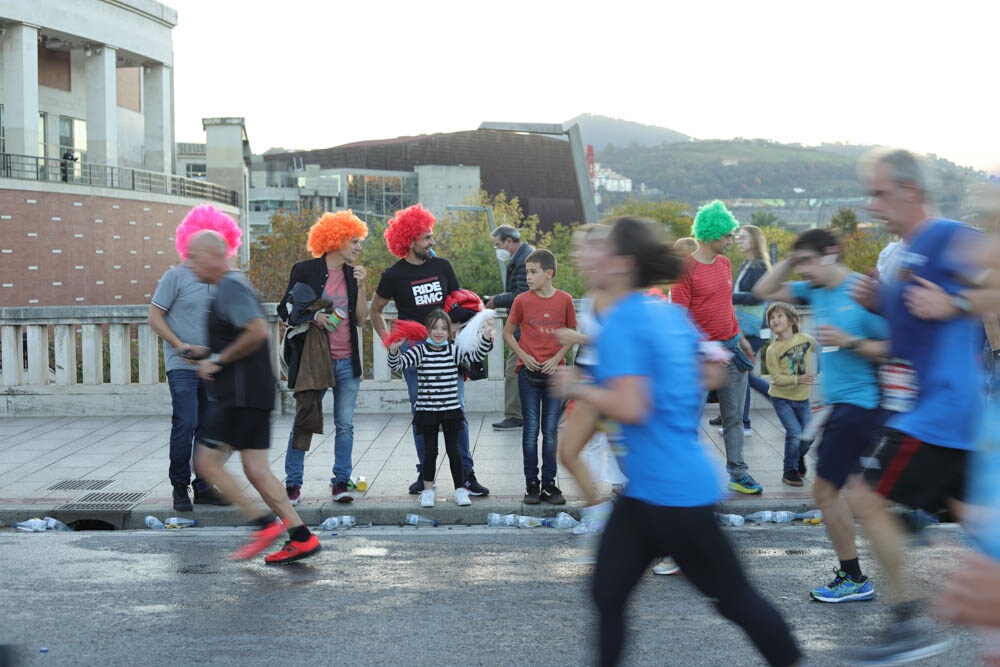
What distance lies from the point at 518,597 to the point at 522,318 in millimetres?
2685

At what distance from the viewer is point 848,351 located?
5.14 m

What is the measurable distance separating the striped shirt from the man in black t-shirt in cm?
175

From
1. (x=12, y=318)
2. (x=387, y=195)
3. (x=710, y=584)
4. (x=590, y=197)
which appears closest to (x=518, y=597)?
(x=710, y=584)

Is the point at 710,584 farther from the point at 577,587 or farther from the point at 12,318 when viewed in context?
the point at 12,318

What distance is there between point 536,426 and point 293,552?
90.2 inches

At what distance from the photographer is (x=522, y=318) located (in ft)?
26.0

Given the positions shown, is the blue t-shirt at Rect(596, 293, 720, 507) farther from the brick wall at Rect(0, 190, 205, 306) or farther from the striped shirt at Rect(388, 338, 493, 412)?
the brick wall at Rect(0, 190, 205, 306)

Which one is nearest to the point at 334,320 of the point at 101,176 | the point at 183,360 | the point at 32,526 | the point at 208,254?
the point at 183,360

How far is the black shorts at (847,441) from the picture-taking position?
16.4 ft

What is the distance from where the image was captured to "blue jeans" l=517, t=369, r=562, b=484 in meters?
7.95

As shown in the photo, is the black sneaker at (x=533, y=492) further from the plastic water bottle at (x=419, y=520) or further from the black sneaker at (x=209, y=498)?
the black sneaker at (x=209, y=498)

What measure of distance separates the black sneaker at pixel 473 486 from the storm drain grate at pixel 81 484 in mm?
2965

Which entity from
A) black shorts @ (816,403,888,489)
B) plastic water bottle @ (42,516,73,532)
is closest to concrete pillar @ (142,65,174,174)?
plastic water bottle @ (42,516,73,532)

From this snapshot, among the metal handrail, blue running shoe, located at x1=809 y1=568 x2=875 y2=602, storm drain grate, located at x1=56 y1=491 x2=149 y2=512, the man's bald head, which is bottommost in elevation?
storm drain grate, located at x1=56 y1=491 x2=149 y2=512
